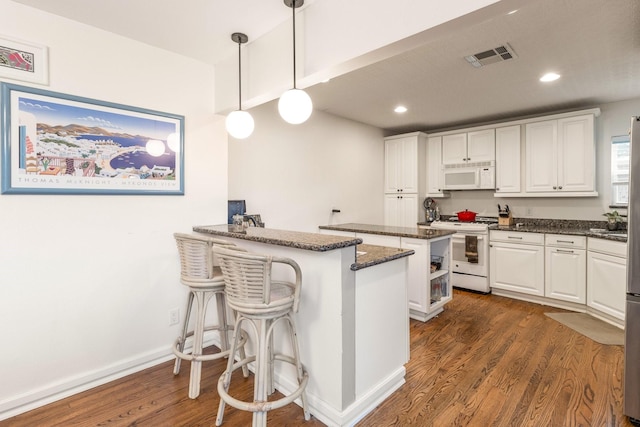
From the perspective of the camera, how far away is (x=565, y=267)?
11.8 ft

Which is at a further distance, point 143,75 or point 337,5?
point 143,75

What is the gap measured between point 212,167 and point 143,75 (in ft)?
2.72

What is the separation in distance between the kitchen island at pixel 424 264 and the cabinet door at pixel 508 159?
156cm

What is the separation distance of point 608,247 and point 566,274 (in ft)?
1.90

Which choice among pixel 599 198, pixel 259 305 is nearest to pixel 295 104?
pixel 259 305

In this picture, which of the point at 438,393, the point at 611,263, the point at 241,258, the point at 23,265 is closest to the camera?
the point at 241,258

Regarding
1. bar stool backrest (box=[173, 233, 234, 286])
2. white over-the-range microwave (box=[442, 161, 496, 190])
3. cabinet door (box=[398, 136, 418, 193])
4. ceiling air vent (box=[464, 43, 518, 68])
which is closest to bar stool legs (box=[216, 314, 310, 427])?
bar stool backrest (box=[173, 233, 234, 286])

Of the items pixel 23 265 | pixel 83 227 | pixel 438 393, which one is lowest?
pixel 438 393

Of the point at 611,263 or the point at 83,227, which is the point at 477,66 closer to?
the point at 611,263

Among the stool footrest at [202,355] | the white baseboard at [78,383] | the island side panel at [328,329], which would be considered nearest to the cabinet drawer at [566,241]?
the island side panel at [328,329]

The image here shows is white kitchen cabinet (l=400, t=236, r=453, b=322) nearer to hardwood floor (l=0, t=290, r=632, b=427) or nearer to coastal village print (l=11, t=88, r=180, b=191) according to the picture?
hardwood floor (l=0, t=290, r=632, b=427)

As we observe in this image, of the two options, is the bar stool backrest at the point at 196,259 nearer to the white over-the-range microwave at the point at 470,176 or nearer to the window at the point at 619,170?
the white over-the-range microwave at the point at 470,176

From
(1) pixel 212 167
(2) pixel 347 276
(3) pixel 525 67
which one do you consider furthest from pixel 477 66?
(1) pixel 212 167

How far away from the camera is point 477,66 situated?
280 cm
